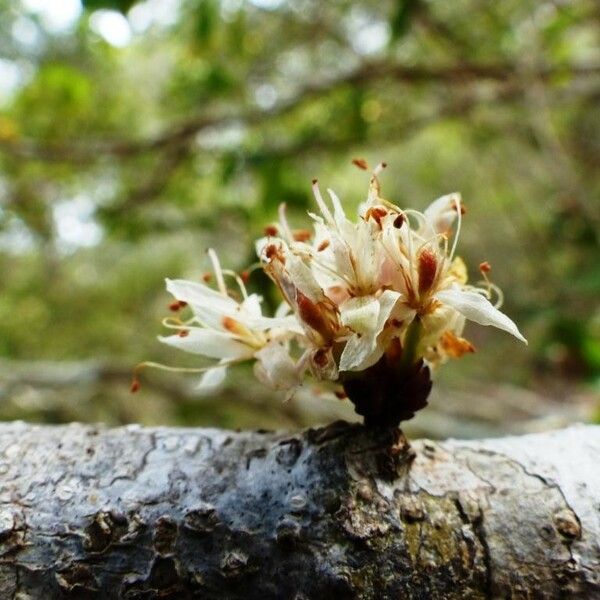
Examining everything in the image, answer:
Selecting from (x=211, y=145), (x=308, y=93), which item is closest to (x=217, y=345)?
(x=308, y=93)

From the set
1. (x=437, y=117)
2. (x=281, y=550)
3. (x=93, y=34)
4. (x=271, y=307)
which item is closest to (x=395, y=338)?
(x=281, y=550)

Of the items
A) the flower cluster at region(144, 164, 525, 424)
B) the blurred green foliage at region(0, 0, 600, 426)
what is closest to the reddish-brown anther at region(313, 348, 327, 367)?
the flower cluster at region(144, 164, 525, 424)

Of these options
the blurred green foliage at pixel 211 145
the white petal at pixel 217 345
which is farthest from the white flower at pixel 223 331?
the blurred green foliage at pixel 211 145

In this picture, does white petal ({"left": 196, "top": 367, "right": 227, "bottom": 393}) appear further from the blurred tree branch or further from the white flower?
the blurred tree branch

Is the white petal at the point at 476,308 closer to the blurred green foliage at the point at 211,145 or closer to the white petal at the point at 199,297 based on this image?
the white petal at the point at 199,297

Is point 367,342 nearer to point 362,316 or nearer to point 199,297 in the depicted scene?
point 362,316

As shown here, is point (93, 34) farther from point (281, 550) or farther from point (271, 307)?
point (281, 550)
